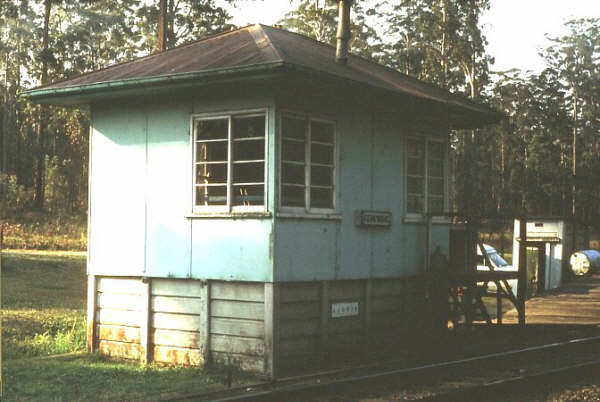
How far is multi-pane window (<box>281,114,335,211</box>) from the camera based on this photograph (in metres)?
11.4

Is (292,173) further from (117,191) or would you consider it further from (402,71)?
(402,71)

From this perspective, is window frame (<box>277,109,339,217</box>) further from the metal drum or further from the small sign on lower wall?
the metal drum

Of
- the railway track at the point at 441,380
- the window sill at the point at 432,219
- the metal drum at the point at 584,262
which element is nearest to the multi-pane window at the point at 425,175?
the window sill at the point at 432,219

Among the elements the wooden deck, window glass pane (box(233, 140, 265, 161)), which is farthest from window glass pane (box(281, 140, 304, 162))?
the wooden deck

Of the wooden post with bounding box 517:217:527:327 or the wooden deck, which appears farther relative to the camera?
the wooden deck

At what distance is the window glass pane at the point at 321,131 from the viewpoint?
11750 mm

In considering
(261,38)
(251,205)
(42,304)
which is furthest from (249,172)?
(42,304)

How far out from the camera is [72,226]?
41.2 meters

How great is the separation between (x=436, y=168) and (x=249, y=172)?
4.35m

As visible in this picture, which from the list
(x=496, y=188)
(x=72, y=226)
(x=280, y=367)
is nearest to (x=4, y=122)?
(x=72, y=226)

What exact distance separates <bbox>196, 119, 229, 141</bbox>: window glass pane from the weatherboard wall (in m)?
0.17

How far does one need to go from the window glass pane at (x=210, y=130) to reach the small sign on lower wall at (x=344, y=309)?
2.86 meters

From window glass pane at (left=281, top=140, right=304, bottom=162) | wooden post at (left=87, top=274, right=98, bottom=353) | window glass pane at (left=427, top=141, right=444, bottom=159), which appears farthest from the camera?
window glass pane at (left=427, top=141, right=444, bottom=159)

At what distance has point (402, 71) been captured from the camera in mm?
49812
